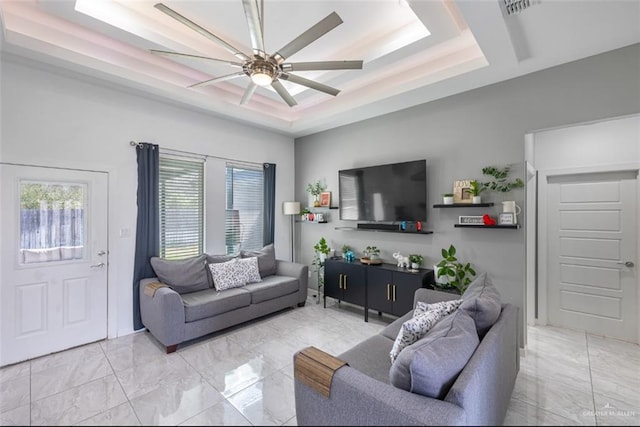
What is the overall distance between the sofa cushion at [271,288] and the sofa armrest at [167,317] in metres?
0.90

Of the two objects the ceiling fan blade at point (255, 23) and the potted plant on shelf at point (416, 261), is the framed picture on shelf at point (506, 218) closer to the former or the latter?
the potted plant on shelf at point (416, 261)

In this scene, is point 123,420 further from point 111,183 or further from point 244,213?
point 244,213

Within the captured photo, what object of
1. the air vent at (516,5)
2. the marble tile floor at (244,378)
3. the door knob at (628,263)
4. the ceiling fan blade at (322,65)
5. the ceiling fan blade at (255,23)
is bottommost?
the marble tile floor at (244,378)

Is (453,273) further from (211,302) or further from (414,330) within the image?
(211,302)

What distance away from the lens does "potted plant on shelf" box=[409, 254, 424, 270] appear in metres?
3.59

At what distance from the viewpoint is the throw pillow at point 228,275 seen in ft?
11.9

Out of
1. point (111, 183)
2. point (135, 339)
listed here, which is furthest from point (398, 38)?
point (135, 339)

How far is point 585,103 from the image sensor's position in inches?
103

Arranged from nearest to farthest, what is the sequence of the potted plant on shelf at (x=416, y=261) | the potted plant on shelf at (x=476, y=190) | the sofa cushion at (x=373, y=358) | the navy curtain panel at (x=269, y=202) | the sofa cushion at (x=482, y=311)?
1. the sofa cushion at (x=482, y=311)
2. the sofa cushion at (x=373, y=358)
3. the potted plant on shelf at (x=476, y=190)
4. the potted plant on shelf at (x=416, y=261)
5. the navy curtain panel at (x=269, y=202)

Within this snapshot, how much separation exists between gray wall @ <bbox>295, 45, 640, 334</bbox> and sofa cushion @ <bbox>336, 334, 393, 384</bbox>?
175cm

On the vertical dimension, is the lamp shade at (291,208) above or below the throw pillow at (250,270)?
above

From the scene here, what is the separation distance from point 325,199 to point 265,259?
1412 millimetres

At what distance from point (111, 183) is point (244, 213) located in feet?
6.14

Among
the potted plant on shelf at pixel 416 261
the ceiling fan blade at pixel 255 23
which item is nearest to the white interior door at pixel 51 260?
the ceiling fan blade at pixel 255 23
